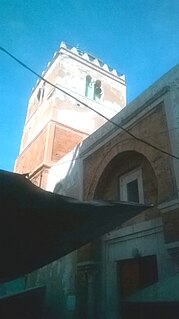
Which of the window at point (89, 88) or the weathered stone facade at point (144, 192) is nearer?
the weathered stone facade at point (144, 192)

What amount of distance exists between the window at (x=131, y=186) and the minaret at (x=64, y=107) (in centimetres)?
459

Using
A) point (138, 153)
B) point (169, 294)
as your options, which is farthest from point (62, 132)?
point (169, 294)

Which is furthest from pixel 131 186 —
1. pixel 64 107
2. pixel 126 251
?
pixel 64 107

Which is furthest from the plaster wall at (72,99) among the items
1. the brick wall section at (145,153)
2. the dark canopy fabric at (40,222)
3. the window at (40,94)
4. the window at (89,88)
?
the dark canopy fabric at (40,222)

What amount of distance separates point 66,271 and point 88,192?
2.46 m

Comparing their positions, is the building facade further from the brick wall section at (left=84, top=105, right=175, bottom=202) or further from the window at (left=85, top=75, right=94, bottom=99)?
the window at (left=85, top=75, right=94, bottom=99)

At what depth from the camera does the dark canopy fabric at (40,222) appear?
278cm

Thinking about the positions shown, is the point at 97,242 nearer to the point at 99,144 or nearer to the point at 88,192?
the point at 88,192

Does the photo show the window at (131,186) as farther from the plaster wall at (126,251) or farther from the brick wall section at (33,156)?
the brick wall section at (33,156)

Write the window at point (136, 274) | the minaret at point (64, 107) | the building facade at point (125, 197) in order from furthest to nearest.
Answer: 1. the minaret at point (64, 107)
2. the window at point (136, 274)
3. the building facade at point (125, 197)

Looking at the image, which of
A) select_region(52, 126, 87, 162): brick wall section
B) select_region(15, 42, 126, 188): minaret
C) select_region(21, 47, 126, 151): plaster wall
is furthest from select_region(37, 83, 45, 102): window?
select_region(52, 126, 87, 162): brick wall section

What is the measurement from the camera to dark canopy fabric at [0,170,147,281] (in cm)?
278

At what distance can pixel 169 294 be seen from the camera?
2709 mm

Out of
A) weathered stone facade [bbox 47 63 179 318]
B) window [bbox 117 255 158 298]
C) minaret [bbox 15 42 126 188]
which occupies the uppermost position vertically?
minaret [bbox 15 42 126 188]
